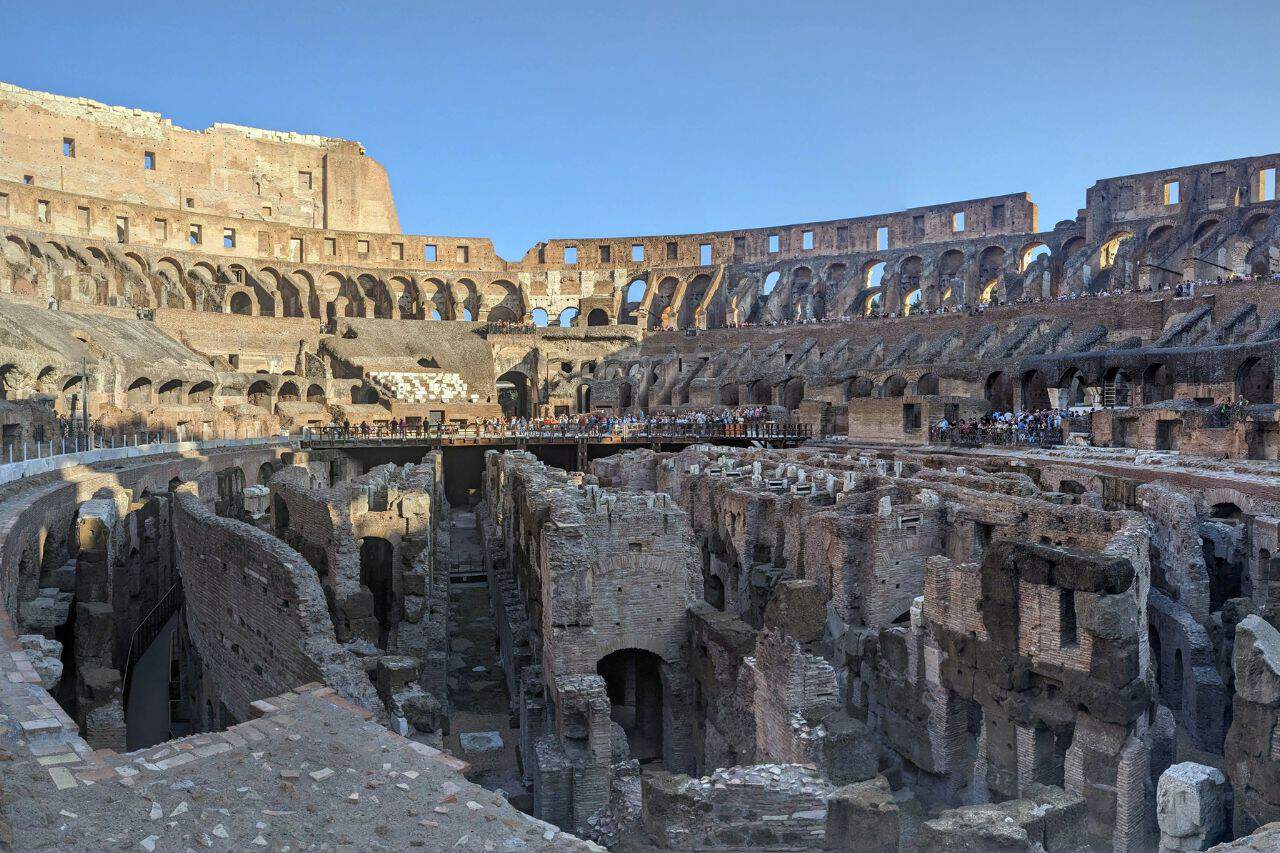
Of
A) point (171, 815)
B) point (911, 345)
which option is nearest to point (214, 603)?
point (171, 815)

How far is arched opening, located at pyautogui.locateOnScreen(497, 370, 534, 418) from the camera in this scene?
54656 millimetres

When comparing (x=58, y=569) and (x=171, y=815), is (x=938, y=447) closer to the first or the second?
(x=58, y=569)

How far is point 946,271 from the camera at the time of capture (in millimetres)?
55844

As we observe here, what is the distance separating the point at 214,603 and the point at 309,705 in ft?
16.5

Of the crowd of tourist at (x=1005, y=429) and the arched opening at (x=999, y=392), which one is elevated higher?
the arched opening at (x=999, y=392)

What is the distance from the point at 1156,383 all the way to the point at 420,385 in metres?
33.4

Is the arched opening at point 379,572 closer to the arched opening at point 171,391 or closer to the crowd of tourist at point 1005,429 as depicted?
the crowd of tourist at point 1005,429

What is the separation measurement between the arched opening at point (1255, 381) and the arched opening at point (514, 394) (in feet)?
117

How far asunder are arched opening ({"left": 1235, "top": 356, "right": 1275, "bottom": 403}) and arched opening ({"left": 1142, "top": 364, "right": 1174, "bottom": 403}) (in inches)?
87.6

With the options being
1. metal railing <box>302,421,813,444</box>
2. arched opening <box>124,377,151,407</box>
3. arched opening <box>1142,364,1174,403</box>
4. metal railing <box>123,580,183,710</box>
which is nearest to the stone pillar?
metal railing <box>123,580,183,710</box>

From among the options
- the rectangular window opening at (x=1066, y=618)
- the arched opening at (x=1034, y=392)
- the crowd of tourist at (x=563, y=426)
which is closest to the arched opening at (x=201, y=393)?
the crowd of tourist at (x=563, y=426)

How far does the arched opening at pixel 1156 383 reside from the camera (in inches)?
1250

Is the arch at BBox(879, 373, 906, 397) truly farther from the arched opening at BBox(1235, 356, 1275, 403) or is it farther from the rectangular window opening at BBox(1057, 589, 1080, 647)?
the rectangular window opening at BBox(1057, 589, 1080, 647)

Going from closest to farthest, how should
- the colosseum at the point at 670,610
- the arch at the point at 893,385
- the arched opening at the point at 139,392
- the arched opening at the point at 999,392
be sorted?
1. the colosseum at the point at 670,610
2. the arched opening at the point at 139,392
3. the arched opening at the point at 999,392
4. the arch at the point at 893,385
